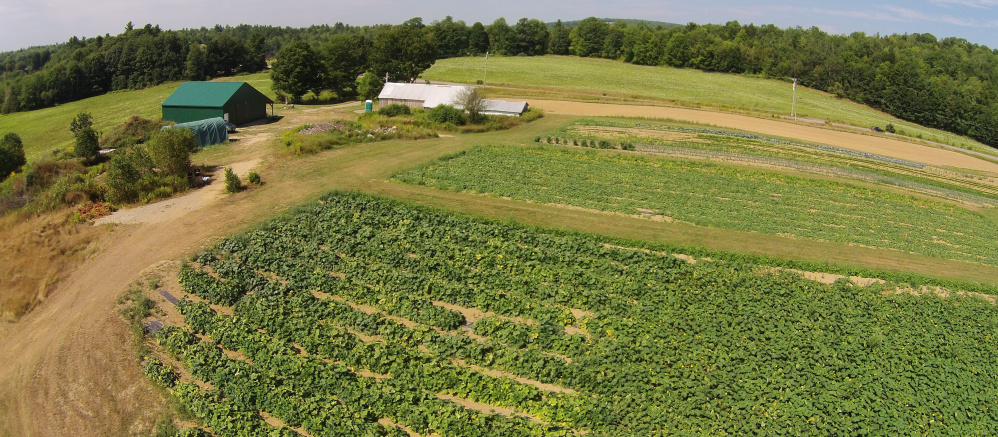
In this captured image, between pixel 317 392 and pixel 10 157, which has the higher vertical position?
pixel 10 157

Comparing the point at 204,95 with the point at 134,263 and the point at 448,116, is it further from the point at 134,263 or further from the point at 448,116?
the point at 134,263

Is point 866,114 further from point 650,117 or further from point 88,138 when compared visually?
point 88,138

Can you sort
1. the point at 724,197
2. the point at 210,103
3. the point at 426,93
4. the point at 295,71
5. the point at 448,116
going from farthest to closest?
the point at 295,71 → the point at 426,93 → the point at 448,116 → the point at 210,103 → the point at 724,197

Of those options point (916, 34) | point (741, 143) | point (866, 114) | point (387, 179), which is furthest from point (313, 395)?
point (916, 34)

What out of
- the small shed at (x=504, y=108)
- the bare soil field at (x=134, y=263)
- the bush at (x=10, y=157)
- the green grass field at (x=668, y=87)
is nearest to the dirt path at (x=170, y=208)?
the bare soil field at (x=134, y=263)

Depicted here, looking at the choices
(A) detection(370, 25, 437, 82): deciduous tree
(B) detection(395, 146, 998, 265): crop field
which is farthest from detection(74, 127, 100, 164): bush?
(A) detection(370, 25, 437, 82): deciduous tree

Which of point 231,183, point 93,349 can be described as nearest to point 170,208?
point 231,183
